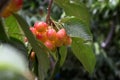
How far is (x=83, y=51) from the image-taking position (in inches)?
27.5

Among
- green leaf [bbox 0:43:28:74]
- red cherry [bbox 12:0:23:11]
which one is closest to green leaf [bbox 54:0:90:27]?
red cherry [bbox 12:0:23:11]

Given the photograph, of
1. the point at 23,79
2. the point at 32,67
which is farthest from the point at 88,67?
the point at 23,79

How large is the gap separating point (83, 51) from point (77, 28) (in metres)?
0.07

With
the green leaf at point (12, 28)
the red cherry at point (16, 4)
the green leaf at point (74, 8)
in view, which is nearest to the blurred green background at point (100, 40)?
the green leaf at point (74, 8)

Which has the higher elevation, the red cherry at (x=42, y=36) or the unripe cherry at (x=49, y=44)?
the red cherry at (x=42, y=36)

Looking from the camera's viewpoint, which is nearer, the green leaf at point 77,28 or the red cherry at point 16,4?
the red cherry at point 16,4

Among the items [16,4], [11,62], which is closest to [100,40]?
[16,4]

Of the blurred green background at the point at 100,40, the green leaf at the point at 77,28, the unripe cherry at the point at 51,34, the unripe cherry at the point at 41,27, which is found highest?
the unripe cherry at the point at 41,27

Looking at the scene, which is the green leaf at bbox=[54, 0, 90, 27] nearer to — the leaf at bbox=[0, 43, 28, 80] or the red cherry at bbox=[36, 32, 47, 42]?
the red cherry at bbox=[36, 32, 47, 42]

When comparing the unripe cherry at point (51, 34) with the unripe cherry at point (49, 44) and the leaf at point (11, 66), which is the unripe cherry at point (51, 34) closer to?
the unripe cherry at point (49, 44)

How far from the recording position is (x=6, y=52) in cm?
24

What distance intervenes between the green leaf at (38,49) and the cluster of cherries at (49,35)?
0.04m

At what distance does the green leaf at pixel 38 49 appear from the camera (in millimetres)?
481

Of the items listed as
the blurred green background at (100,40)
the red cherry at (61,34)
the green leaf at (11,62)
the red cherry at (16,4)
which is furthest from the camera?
the blurred green background at (100,40)
